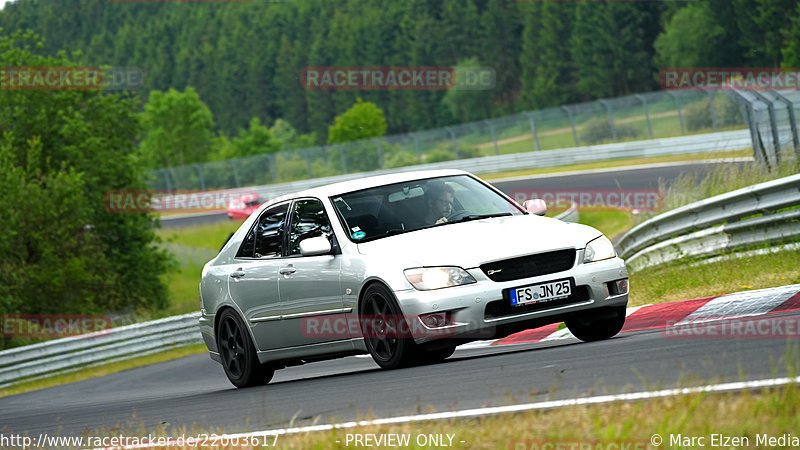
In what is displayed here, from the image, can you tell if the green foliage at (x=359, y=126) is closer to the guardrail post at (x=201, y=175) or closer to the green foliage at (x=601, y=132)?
the guardrail post at (x=201, y=175)

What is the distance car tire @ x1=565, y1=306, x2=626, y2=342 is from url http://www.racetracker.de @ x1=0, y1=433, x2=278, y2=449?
344 centimetres

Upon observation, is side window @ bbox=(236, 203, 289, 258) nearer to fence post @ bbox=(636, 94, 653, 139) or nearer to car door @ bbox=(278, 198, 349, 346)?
car door @ bbox=(278, 198, 349, 346)

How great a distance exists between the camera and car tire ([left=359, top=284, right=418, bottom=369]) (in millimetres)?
7938

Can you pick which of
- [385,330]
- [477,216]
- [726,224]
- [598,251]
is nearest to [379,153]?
[726,224]

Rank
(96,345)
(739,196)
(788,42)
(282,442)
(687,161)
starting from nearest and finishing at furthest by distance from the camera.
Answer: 1. (282,442)
2. (739,196)
3. (96,345)
4. (687,161)
5. (788,42)

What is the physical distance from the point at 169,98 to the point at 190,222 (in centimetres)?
7302

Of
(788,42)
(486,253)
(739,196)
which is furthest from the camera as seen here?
(788,42)

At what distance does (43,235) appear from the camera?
34.6m

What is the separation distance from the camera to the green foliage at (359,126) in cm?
9656

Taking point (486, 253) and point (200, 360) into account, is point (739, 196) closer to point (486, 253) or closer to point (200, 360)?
point (486, 253)

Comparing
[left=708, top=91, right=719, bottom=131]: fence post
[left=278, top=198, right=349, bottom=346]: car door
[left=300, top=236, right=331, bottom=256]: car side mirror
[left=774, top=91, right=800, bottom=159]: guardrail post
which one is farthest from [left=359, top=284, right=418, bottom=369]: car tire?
[left=708, top=91, right=719, bottom=131]: fence post

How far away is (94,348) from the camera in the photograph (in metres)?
23.3

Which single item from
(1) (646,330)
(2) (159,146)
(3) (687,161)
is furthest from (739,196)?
(2) (159,146)

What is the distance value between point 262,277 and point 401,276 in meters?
1.98
